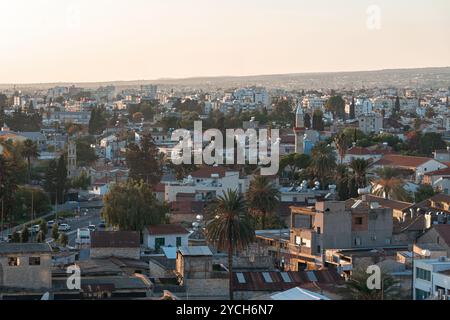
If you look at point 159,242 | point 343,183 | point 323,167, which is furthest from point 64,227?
point 323,167

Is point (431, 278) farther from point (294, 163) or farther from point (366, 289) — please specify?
point (294, 163)

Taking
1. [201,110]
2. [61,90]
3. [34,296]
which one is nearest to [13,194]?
[34,296]

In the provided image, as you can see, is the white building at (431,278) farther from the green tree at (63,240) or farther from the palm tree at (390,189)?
the palm tree at (390,189)

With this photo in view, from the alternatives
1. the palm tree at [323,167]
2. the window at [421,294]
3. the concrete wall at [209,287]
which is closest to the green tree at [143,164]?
the palm tree at [323,167]

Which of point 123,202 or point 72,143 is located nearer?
point 123,202
